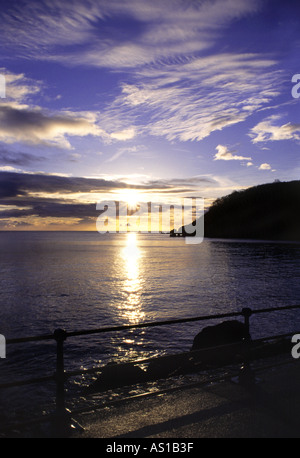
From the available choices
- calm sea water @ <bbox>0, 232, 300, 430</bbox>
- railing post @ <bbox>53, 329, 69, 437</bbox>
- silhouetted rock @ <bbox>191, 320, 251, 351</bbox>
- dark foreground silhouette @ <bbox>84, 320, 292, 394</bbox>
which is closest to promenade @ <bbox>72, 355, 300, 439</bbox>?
railing post @ <bbox>53, 329, 69, 437</bbox>

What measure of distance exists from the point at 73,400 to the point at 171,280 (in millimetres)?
34597

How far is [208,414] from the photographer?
15.0 feet

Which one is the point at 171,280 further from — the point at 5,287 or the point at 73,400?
the point at 73,400

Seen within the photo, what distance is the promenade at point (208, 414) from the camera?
13.6 ft

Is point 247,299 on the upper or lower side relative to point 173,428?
lower

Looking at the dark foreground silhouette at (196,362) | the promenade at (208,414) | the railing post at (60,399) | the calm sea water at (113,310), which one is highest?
the railing post at (60,399)

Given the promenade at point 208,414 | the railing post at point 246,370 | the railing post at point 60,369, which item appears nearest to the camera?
the promenade at point 208,414

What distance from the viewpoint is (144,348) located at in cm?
1623

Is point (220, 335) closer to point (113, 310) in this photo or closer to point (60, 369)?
point (60, 369)

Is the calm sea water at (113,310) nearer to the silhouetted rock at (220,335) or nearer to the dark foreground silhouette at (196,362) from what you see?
the dark foreground silhouette at (196,362)

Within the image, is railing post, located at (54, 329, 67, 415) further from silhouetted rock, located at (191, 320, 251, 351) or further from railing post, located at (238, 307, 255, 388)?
silhouetted rock, located at (191, 320, 251, 351)

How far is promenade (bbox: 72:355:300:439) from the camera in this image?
415cm

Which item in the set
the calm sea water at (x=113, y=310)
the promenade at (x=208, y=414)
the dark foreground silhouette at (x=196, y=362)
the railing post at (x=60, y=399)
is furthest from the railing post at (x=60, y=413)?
the calm sea water at (x=113, y=310)
